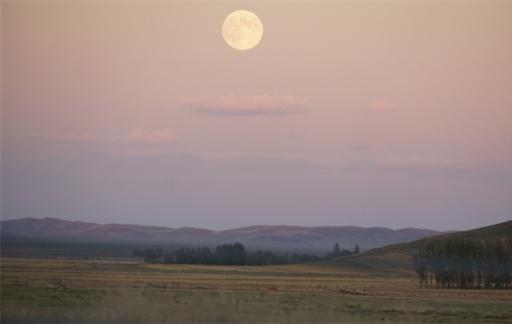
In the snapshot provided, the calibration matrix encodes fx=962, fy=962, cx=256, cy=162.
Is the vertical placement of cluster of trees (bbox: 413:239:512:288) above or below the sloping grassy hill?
below

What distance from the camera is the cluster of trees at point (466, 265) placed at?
3521 inches

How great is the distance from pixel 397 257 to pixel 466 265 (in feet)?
166

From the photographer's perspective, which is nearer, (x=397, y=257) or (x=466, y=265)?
(x=466, y=265)

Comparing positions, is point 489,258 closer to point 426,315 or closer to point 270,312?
point 426,315

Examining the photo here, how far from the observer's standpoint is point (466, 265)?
295 ft

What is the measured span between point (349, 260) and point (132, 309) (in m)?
105

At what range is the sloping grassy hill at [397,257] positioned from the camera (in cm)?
12800

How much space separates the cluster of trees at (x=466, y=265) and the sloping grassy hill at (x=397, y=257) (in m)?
26.8

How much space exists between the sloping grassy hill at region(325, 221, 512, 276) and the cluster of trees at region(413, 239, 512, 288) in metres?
26.8

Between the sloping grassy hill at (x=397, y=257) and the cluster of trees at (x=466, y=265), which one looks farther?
the sloping grassy hill at (x=397, y=257)

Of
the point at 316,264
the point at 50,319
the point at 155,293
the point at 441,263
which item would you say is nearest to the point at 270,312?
the point at 50,319

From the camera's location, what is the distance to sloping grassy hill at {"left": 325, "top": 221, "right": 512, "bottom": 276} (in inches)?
5039

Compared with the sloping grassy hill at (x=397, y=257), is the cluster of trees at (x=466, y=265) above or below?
below

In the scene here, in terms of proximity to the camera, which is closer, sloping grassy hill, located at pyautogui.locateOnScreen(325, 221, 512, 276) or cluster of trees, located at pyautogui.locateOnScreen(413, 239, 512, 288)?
cluster of trees, located at pyautogui.locateOnScreen(413, 239, 512, 288)
